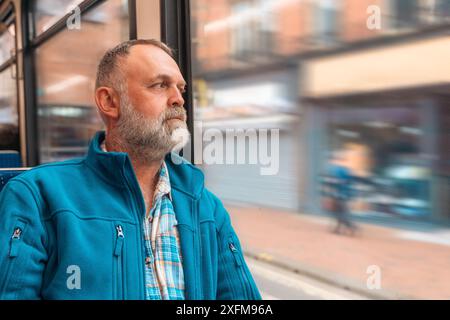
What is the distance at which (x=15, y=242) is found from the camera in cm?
93

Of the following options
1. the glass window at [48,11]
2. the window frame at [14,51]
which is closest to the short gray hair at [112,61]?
the glass window at [48,11]

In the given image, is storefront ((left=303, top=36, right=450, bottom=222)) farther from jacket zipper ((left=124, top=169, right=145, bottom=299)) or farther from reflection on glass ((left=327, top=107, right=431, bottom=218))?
jacket zipper ((left=124, top=169, right=145, bottom=299))

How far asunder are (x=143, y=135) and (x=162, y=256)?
30 cm

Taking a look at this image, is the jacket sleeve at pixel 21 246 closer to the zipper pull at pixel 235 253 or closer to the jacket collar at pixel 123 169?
the jacket collar at pixel 123 169

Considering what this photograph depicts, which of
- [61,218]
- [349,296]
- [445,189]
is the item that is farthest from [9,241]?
[349,296]

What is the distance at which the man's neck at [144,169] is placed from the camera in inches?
44.9

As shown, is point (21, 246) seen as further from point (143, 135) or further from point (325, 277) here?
point (325, 277)

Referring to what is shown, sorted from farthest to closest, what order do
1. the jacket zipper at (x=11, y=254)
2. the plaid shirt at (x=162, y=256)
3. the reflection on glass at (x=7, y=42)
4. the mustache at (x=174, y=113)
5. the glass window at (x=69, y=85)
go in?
the reflection on glass at (x=7, y=42), the glass window at (x=69, y=85), the mustache at (x=174, y=113), the plaid shirt at (x=162, y=256), the jacket zipper at (x=11, y=254)

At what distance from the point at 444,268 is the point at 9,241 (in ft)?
7.10

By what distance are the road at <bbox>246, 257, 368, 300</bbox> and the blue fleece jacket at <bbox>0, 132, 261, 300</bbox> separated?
1.71 meters

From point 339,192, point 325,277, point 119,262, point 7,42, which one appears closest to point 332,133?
point 339,192

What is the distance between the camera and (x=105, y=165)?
1062 mm

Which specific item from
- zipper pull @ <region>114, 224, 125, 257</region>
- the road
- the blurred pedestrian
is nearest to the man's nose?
zipper pull @ <region>114, 224, 125, 257</region>

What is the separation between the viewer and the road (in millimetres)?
2869
